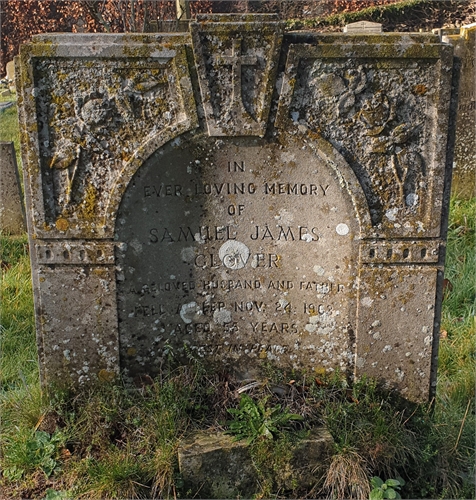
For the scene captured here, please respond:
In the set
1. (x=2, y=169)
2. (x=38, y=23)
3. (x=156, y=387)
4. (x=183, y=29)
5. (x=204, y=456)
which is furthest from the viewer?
(x=38, y=23)

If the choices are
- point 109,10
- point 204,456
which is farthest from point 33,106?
point 109,10

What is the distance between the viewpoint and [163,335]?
139 inches

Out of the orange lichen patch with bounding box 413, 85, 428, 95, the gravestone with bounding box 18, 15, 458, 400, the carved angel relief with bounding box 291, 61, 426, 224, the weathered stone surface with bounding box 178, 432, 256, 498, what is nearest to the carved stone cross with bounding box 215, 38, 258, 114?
the gravestone with bounding box 18, 15, 458, 400

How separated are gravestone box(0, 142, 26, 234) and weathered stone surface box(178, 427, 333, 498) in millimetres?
4593

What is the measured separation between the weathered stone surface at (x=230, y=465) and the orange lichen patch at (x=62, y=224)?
1357mm

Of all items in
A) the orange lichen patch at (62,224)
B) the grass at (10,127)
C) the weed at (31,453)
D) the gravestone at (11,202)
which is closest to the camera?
the weed at (31,453)

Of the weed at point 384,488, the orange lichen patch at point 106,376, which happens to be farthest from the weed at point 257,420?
the orange lichen patch at point 106,376

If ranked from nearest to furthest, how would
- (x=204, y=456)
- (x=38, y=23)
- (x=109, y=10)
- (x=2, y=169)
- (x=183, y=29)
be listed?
(x=204, y=456) → (x=2, y=169) → (x=183, y=29) → (x=109, y=10) → (x=38, y=23)

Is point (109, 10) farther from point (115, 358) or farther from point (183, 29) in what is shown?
point (115, 358)

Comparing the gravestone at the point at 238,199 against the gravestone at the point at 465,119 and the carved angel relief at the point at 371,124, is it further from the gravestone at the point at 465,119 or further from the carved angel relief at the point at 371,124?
the gravestone at the point at 465,119

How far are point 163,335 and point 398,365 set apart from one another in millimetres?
1439

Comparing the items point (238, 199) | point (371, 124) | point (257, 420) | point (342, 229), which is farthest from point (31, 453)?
point (371, 124)

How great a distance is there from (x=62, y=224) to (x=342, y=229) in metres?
1.59

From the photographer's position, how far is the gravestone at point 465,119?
748 cm
